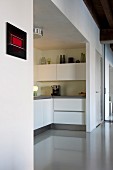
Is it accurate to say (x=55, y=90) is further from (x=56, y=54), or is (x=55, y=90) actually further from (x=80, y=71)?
(x=56, y=54)

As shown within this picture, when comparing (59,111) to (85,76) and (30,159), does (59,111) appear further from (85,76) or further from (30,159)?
A: (30,159)

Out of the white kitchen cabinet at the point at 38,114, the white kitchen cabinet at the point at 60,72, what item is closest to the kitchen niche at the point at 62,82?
the white kitchen cabinet at the point at 60,72

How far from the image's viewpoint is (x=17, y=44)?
2.41 m

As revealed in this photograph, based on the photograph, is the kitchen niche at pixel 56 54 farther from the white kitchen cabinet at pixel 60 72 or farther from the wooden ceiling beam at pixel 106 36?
the wooden ceiling beam at pixel 106 36

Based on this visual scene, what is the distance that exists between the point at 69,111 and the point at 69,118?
7.5 inches

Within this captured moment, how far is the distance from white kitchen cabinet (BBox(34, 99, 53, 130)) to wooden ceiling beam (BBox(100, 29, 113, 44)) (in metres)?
2.72

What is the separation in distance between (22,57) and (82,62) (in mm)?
4951

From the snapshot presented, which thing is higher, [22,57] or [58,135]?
[22,57]

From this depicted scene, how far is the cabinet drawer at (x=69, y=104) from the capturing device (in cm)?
672

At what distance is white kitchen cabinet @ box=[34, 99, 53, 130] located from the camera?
588cm

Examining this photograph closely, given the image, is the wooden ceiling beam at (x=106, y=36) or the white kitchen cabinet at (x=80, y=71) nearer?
the white kitchen cabinet at (x=80, y=71)

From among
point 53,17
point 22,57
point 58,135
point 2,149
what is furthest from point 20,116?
point 58,135

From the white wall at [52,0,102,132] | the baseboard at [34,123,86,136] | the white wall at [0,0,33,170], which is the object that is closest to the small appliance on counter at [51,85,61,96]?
the baseboard at [34,123,86,136]

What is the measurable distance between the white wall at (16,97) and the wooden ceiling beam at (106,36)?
5.51m
